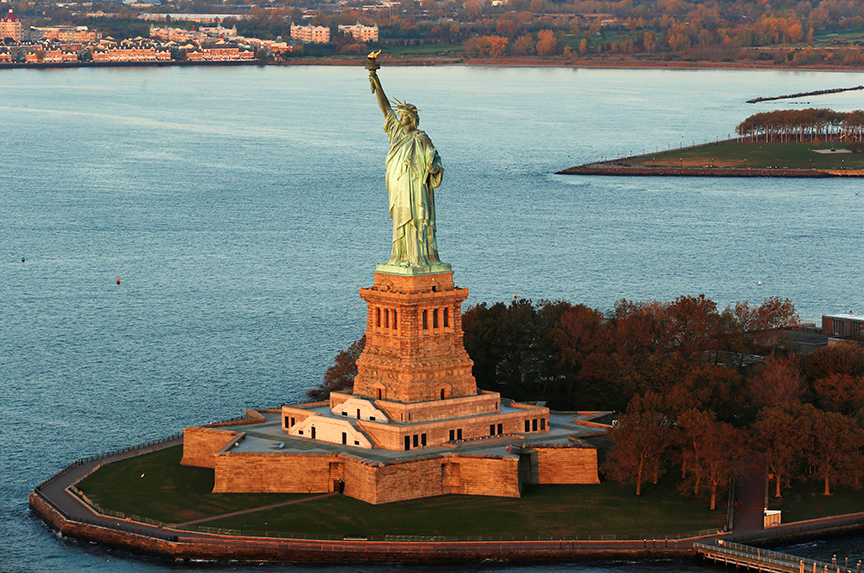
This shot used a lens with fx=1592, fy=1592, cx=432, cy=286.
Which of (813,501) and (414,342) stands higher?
(414,342)

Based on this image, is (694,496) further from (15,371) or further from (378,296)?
(15,371)

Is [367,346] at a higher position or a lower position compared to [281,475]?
higher

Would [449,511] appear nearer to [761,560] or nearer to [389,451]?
[389,451]

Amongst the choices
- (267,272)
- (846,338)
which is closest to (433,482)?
(846,338)

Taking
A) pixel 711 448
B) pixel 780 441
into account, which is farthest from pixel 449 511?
pixel 780 441

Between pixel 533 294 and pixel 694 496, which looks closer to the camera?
pixel 694 496

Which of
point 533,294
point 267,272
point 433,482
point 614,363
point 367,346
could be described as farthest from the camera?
point 267,272

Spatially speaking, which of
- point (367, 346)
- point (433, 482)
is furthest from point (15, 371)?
point (433, 482)

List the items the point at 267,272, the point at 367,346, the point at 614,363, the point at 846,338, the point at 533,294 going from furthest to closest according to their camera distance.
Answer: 1. the point at 267,272
2. the point at 533,294
3. the point at 846,338
4. the point at 614,363
5. the point at 367,346
